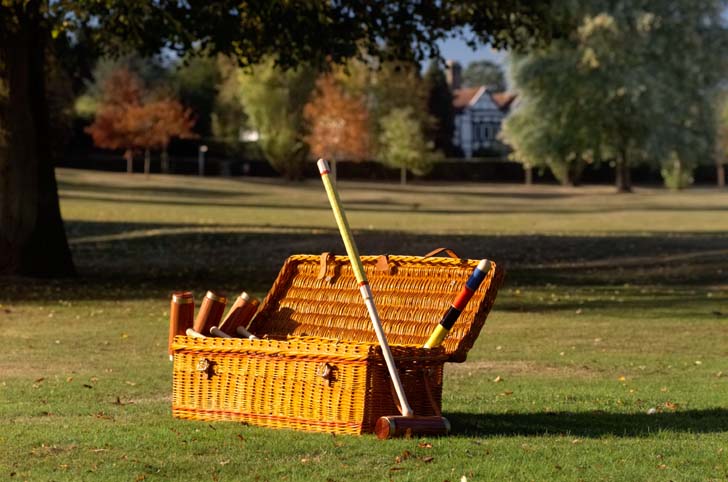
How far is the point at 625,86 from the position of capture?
63.5m

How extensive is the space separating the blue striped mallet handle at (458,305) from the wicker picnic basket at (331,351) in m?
0.10

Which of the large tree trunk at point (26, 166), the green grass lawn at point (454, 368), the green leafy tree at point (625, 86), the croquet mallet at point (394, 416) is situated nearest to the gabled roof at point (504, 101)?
the green leafy tree at point (625, 86)

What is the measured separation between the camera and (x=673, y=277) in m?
27.5

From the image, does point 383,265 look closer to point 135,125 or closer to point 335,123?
→ point 135,125

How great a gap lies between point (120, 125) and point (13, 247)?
206ft

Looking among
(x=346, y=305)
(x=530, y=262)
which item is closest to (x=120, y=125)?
(x=530, y=262)

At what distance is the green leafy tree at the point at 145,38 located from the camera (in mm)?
22938

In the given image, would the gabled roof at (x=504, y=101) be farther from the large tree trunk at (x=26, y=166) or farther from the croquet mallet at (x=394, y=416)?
the croquet mallet at (x=394, y=416)

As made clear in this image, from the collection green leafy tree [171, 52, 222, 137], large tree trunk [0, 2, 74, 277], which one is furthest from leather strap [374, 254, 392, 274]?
green leafy tree [171, 52, 222, 137]

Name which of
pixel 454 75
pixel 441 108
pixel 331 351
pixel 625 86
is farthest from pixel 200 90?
pixel 331 351

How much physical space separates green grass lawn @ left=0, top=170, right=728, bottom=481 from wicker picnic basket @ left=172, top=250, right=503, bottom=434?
0.22 m

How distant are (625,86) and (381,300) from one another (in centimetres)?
5594

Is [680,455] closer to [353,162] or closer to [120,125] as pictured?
[120,125]

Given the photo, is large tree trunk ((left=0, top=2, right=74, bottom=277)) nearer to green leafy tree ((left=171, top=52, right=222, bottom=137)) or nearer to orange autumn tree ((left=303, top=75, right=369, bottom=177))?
orange autumn tree ((left=303, top=75, right=369, bottom=177))
